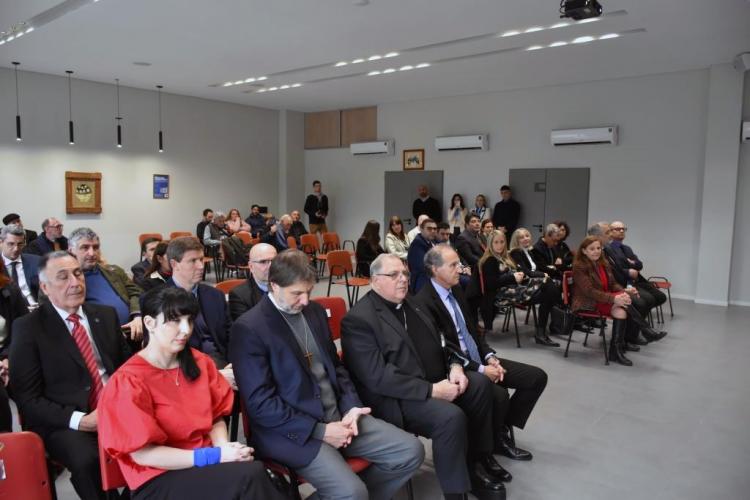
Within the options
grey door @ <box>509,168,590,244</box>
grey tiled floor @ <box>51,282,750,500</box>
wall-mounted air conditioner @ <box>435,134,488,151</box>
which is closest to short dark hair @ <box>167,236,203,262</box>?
grey tiled floor @ <box>51,282,750,500</box>

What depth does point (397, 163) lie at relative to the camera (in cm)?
1166

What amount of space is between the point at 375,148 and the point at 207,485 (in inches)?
408

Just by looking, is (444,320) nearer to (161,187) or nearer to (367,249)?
(367,249)

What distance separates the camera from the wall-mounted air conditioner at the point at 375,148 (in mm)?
11602

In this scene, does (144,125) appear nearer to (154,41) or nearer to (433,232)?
(154,41)

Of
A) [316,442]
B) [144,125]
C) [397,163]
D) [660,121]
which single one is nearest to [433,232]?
[316,442]

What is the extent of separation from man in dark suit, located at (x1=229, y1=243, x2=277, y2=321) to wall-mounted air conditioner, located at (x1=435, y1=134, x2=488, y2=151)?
7.53 m

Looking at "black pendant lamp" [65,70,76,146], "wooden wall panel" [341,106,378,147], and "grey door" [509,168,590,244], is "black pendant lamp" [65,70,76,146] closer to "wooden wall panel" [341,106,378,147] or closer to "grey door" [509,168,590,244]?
"wooden wall panel" [341,106,378,147]

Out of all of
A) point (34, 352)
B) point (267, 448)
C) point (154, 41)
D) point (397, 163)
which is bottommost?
point (267, 448)

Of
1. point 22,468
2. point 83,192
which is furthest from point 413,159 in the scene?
point 22,468

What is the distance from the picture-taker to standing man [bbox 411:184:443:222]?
10.9m

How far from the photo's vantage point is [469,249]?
6.22m

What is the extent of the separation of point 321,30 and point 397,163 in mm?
5430

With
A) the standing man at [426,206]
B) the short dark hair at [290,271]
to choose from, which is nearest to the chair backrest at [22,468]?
the short dark hair at [290,271]
